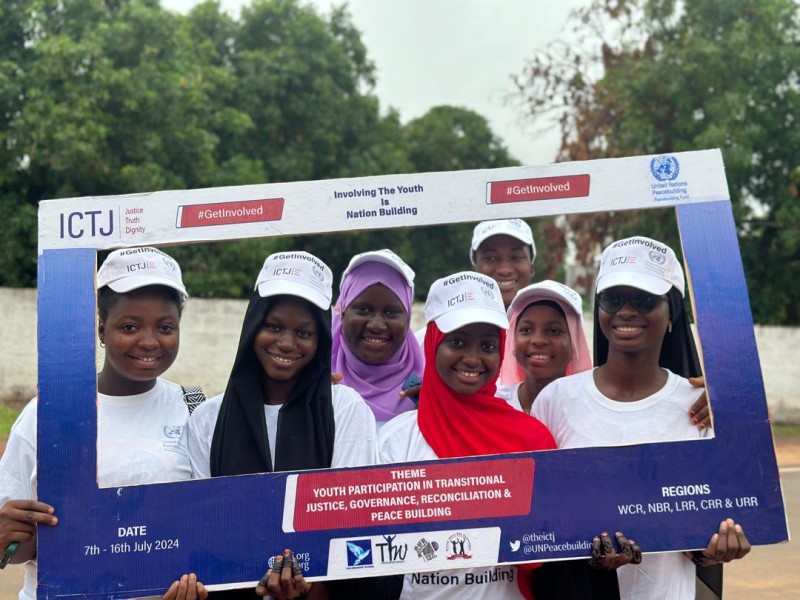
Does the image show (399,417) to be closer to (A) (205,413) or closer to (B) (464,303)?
(B) (464,303)

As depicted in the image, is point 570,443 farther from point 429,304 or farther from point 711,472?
point 429,304

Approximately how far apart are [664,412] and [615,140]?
11.5 m

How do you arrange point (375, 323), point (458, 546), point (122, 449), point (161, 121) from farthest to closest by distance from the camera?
point (161, 121), point (375, 323), point (122, 449), point (458, 546)

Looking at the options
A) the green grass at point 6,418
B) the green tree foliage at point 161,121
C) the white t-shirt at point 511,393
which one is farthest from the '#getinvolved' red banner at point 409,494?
the green tree foliage at point 161,121

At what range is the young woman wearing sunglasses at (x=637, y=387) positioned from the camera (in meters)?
2.65

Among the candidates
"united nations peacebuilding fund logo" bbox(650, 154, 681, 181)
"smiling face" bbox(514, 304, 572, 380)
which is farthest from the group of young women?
"smiling face" bbox(514, 304, 572, 380)

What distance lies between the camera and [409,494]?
8.34 ft

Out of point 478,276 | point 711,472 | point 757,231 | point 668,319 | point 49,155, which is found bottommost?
point 711,472

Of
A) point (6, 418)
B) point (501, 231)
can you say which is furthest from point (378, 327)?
point (6, 418)

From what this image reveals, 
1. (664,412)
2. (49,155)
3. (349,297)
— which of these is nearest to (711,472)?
(664,412)

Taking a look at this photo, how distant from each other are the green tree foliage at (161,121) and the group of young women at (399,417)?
9757mm

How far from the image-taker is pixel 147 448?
267 cm

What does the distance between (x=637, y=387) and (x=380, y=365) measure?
1.04 metres

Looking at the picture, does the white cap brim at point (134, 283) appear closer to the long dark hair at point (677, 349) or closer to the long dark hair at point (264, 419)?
the long dark hair at point (264, 419)
